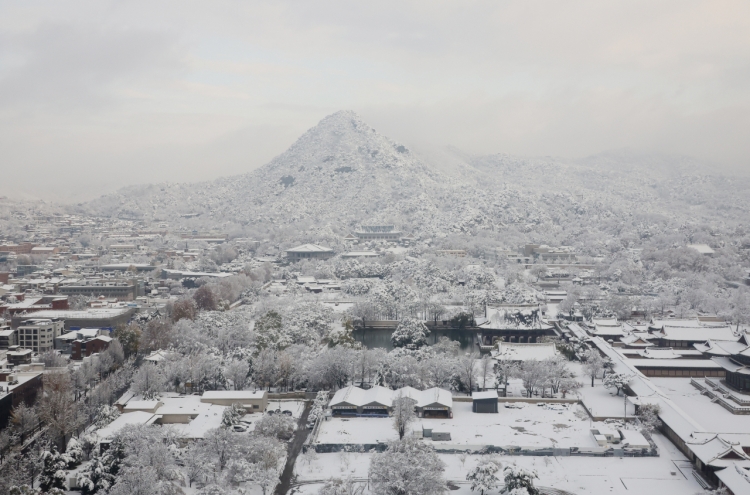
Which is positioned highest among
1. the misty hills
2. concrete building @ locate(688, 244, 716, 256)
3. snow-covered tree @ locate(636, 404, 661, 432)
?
the misty hills

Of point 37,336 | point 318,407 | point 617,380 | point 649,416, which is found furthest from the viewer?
point 37,336

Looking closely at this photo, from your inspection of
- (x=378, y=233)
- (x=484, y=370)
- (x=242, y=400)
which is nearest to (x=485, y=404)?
(x=484, y=370)

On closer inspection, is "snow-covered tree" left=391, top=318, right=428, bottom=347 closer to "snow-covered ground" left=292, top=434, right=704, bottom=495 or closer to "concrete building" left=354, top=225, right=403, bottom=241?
"snow-covered ground" left=292, top=434, right=704, bottom=495

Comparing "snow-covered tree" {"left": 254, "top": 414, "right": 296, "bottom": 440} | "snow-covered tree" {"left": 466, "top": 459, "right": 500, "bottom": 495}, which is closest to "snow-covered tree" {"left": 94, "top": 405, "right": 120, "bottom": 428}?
"snow-covered tree" {"left": 254, "top": 414, "right": 296, "bottom": 440}

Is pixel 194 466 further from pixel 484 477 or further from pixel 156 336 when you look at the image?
pixel 156 336

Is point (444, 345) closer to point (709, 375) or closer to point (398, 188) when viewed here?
point (709, 375)
